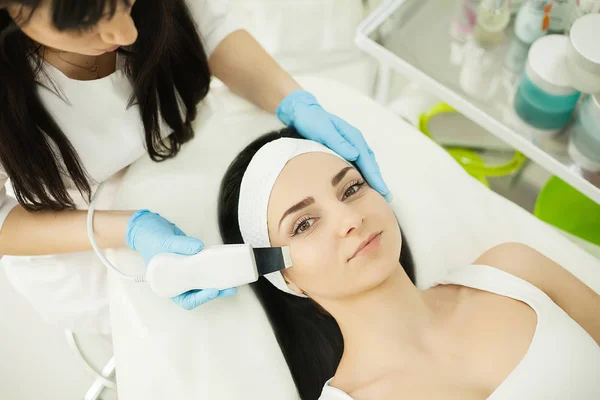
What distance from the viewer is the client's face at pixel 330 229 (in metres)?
0.99

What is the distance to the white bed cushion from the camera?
3.52ft

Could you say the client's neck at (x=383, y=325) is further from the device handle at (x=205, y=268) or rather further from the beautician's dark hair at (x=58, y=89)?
the beautician's dark hair at (x=58, y=89)

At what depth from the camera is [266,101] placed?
4.45ft

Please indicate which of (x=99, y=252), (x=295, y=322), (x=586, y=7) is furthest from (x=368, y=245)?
(x=586, y=7)

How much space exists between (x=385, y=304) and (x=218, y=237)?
38 cm

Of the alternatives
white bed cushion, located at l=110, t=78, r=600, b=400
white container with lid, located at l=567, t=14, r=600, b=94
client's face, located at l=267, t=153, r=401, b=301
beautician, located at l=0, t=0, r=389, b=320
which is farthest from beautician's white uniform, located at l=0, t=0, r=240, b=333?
white container with lid, located at l=567, t=14, r=600, b=94

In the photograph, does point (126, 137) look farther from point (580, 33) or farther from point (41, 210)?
point (580, 33)

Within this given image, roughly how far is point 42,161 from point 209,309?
1.37 feet

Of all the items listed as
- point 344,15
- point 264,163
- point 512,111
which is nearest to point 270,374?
point 264,163

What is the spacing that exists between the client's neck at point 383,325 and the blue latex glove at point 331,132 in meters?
0.22

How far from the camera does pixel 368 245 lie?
100 cm

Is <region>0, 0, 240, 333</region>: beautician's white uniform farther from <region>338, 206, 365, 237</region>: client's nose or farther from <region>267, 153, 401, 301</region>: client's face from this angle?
<region>338, 206, 365, 237</region>: client's nose

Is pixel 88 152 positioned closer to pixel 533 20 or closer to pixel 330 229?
pixel 330 229

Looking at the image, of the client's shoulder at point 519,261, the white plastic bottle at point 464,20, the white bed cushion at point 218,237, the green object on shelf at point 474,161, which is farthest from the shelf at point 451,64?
the green object on shelf at point 474,161
